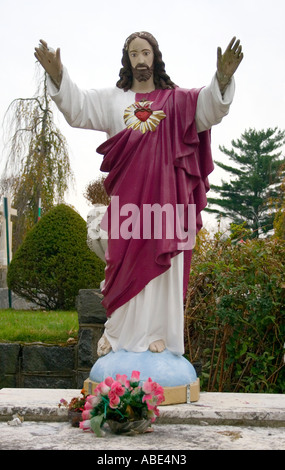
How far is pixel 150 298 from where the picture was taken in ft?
12.3

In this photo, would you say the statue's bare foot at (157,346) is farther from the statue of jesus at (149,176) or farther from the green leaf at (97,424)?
the green leaf at (97,424)

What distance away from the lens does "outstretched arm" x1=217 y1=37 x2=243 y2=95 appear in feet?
11.8

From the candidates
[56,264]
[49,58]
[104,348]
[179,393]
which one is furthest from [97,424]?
[56,264]

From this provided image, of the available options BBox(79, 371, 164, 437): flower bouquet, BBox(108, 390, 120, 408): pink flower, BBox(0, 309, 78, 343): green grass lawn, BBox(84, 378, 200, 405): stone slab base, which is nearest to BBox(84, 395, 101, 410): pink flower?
BBox(79, 371, 164, 437): flower bouquet

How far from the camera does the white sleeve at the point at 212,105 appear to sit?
12.2 ft

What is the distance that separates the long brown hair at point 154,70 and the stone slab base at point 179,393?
2.03 m

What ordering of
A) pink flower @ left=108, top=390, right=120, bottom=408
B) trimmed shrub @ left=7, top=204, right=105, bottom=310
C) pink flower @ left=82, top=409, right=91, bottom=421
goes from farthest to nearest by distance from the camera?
trimmed shrub @ left=7, top=204, right=105, bottom=310, pink flower @ left=82, top=409, right=91, bottom=421, pink flower @ left=108, top=390, right=120, bottom=408

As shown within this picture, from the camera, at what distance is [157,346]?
3.68 m

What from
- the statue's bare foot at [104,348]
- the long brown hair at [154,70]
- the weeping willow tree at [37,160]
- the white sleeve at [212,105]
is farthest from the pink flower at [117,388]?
the weeping willow tree at [37,160]

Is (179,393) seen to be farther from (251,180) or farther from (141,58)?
(251,180)

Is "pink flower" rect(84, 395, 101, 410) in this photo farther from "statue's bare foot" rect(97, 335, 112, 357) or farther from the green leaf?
"statue's bare foot" rect(97, 335, 112, 357)

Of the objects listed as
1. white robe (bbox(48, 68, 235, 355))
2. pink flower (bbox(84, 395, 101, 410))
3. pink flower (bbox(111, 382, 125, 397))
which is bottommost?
pink flower (bbox(84, 395, 101, 410))

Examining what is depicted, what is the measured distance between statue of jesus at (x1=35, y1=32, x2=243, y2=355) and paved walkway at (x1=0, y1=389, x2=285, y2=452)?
0.47 m
